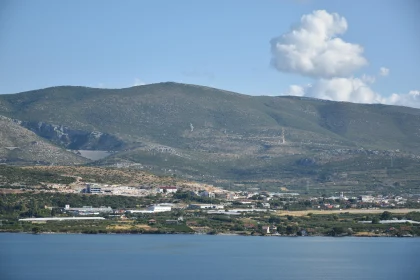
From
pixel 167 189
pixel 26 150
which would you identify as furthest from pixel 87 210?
pixel 26 150

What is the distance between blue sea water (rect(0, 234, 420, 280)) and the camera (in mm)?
63656

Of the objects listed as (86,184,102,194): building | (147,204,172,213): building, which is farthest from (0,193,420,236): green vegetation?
(86,184,102,194): building

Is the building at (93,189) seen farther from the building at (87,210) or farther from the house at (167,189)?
the house at (167,189)

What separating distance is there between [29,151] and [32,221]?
7146 centimetres

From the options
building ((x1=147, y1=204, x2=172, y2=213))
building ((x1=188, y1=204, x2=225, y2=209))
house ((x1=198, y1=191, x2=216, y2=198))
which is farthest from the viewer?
house ((x1=198, y1=191, x2=216, y2=198))

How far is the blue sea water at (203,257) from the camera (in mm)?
63656

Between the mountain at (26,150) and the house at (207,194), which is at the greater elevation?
the mountain at (26,150)

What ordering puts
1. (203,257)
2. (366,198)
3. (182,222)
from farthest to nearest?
1. (366,198)
2. (182,222)
3. (203,257)

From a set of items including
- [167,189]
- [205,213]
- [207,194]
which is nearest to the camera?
[205,213]

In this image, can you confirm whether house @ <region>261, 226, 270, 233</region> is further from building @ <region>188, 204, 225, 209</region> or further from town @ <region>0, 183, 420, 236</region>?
building @ <region>188, 204, 225, 209</region>

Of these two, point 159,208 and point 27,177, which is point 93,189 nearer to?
point 27,177

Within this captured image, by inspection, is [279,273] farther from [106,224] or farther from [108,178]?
[108,178]

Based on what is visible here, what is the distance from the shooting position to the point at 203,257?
2879 inches

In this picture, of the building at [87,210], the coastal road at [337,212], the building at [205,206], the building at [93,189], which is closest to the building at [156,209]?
the building at [87,210]
